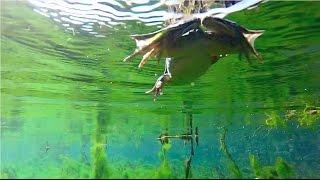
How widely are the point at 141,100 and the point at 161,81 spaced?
2.04m

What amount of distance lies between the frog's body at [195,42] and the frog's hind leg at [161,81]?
0.04 m

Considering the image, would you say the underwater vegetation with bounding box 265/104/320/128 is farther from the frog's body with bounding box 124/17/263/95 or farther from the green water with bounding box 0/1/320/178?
the frog's body with bounding box 124/17/263/95

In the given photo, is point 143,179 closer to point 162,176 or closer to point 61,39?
point 162,176

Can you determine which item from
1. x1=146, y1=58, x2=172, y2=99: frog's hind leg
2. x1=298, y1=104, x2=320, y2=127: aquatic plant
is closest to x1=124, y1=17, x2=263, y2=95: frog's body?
x1=146, y1=58, x2=172, y2=99: frog's hind leg

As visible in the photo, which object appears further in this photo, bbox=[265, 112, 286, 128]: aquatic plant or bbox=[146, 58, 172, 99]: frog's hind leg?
bbox=[265, 112, 286, 128]: aquatic plant

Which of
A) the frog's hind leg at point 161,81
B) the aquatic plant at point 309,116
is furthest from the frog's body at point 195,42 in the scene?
the aquatic plant at point 309,116

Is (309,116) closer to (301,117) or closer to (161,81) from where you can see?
(301,117)

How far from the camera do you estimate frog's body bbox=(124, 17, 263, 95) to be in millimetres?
6402

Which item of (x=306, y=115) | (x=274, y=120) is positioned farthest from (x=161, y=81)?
(x=274, y=120)

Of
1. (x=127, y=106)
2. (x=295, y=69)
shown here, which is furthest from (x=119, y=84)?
(x=295, y=69)

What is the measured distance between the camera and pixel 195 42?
6812mm

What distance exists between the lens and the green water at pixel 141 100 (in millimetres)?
6883

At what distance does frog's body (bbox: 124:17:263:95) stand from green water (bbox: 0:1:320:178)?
0.23m

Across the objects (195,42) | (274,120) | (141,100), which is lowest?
(274,120)
